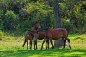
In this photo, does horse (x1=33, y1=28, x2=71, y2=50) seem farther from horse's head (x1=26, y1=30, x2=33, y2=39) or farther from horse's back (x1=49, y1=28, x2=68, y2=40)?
horse's head (x1=26, y1=30, x2=33, y2=39)

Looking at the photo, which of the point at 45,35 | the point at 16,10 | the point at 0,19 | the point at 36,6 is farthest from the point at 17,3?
the point at 45,35

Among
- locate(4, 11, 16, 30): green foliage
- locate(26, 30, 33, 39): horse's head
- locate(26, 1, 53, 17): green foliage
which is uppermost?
locate(26, 1, 53, 17): green foliage

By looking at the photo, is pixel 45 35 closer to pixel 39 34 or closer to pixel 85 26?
pixel 39 34

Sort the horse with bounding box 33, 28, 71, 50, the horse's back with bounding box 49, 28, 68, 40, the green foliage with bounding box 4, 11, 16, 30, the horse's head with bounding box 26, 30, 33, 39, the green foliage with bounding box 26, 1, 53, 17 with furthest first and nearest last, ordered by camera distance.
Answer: the green foliage with bounding box 4, 11, 16, 30 → the green foliage with bounding box 26, 1, 53, 17 → the horse's head with bounding box 26, 30, 33, 39 → the horse's back with bounding box 49, 28, 68, 40 → the horse with bounding box 33, 28, 71, 50

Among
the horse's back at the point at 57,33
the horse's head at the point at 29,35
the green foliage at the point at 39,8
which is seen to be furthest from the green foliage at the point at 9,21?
the horse's back at the point at 57,33

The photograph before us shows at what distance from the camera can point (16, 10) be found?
31.4m

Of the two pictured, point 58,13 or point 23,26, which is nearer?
point 58,13

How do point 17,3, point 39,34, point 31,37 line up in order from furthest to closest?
point 17,3
point 31,37
point 39,34

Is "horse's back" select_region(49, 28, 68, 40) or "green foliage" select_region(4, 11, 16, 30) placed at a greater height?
"horse's back" select_region(49, 28, 68, 40)

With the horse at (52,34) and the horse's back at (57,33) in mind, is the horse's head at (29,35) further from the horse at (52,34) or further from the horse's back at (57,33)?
the horse's back at (57,33)

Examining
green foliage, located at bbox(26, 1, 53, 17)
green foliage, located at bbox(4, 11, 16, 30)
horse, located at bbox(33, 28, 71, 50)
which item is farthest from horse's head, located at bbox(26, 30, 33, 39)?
green foliage, located at bbox(4, 11, 16, 30)

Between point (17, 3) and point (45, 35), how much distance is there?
63.4 ft

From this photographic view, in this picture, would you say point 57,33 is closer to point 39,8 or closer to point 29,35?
point 29,35

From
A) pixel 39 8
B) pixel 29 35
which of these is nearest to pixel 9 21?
pixel 39 8
